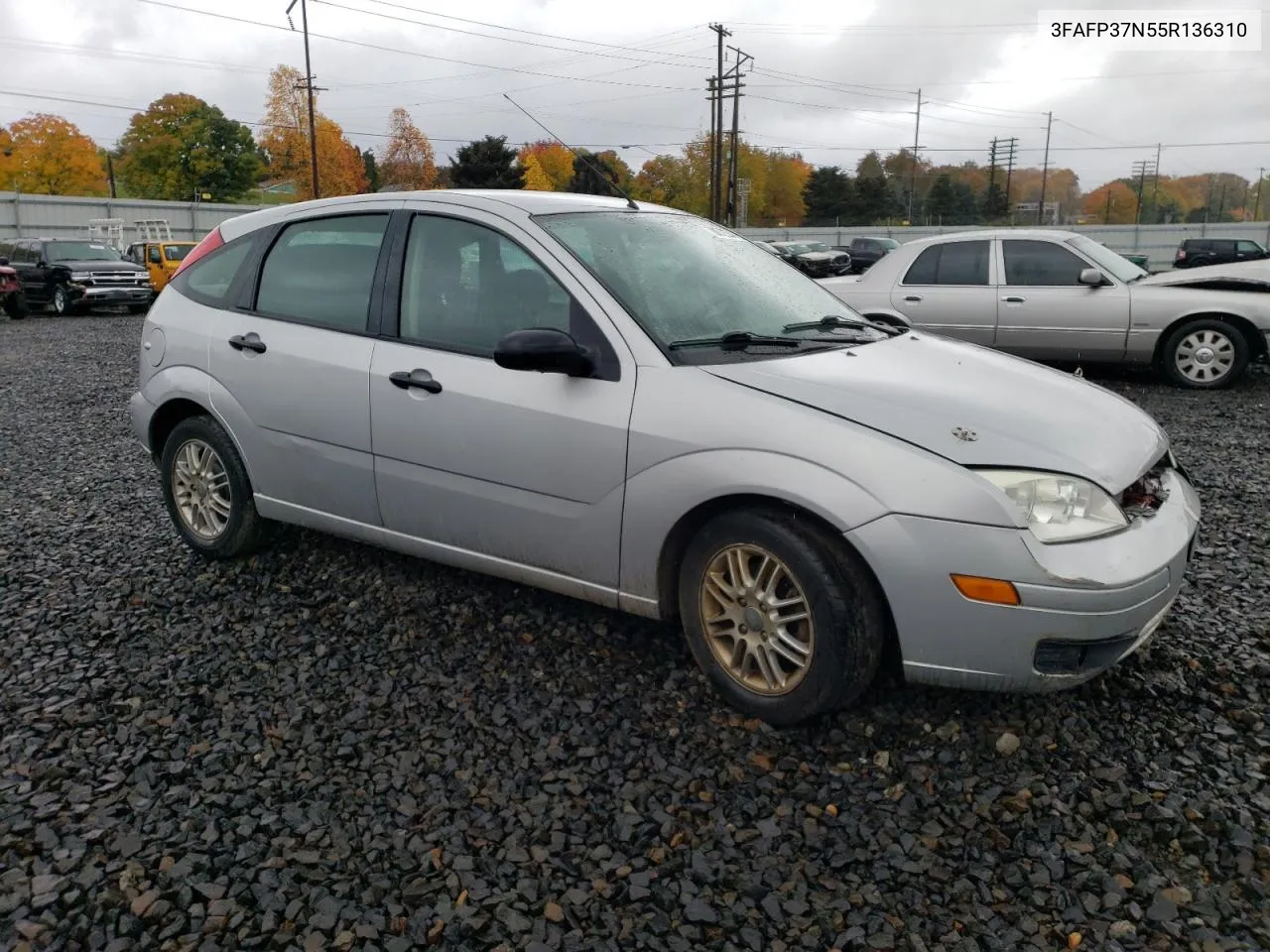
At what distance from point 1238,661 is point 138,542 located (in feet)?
16.3

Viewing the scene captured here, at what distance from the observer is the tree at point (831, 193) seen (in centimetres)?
8469

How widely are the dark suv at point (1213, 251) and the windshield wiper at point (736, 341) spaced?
2791 centimetres

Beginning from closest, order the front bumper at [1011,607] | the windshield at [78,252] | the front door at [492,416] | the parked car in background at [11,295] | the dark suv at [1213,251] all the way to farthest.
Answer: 1. the front bumper at [1011,607]
2. the front door at [492,416]
3. the parked car in background at [11,295]
4. the windshield at [78,252]
5. the dark suv at [1213,251]

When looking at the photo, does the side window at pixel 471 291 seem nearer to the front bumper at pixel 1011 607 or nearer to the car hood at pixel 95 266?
the front bumper at pixel 1011 607

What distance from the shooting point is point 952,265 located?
1038 centimetres

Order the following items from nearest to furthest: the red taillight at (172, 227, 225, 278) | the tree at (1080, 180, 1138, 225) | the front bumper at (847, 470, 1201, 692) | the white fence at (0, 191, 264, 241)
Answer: the front bumper at (847, 470, 1201, 692), the red taillight at (172, 227, 225, 278), the white fence at (0, 191, 264, 241), the tree at (1080, 180, 1138, 225)

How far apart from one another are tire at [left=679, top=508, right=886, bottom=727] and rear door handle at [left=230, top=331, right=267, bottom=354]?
2.22 metres

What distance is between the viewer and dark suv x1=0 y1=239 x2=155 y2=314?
71.6ft

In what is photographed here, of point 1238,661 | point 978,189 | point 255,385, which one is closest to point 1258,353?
point 1238,661

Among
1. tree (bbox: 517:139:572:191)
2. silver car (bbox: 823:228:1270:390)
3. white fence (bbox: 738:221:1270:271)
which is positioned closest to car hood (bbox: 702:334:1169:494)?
silver car (bbox: 823:228:1270:390)

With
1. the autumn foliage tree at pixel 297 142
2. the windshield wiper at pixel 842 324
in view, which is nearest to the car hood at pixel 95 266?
the windshield wiper at pixel 842 324

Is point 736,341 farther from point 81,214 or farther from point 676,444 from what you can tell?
point 81,214

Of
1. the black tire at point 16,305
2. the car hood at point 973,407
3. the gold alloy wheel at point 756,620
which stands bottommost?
the gold alloy wheel at point 756,620

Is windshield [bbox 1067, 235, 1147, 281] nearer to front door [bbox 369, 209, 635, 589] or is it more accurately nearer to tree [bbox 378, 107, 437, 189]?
front door [bbox 369, 209, 635, 589]
